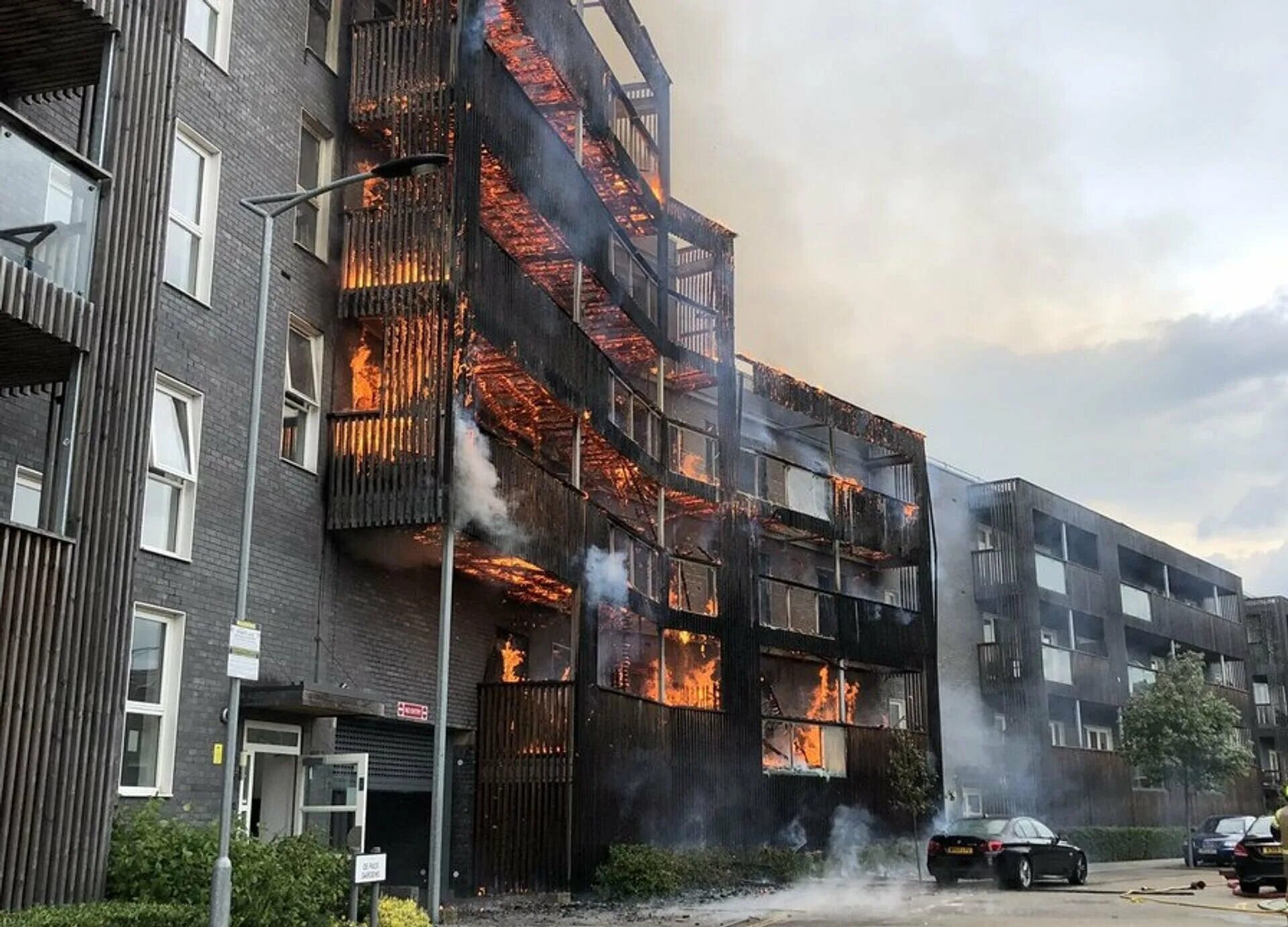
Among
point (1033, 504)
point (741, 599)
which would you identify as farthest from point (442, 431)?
point (1033, 504)

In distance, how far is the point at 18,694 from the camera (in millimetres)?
11102

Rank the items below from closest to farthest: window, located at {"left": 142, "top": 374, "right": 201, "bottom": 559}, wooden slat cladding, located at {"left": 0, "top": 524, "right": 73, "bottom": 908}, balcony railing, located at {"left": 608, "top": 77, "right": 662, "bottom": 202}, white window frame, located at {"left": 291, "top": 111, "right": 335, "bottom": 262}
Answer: wooden slat cladding, located at {"left": 0, "top": 524, "right": 73, "bottom": 908}
window, located at {"left": 142, "top": 374, "right": 201, "bottom": 559}
white window frame, located at {"left": 291, "top": 111, "right": 335, "bottom": 262}
balcony railing, located at {"left": 608, "top": 77, "right": 662, "bottom": 202}

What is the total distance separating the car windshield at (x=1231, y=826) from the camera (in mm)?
33881

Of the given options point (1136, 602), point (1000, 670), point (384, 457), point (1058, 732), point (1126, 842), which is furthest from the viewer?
point (1136, 602)

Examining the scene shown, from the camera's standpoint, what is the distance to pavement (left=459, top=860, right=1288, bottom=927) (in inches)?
704

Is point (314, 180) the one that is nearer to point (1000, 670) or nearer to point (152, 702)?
point (152, 702)

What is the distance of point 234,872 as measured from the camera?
1218cm

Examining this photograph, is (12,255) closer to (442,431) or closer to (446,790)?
(442,431)

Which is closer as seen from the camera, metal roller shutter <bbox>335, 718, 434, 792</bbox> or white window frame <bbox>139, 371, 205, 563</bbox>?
white window frame <bbox>139, 371, 205, 563</bbox>

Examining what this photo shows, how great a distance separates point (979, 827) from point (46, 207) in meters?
19.8

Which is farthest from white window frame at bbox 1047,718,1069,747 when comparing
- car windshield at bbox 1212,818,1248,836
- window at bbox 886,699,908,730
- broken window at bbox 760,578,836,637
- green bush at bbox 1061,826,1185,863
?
broken window at bbox 760,578,836,637

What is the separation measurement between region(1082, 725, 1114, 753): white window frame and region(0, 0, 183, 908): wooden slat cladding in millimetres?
37069

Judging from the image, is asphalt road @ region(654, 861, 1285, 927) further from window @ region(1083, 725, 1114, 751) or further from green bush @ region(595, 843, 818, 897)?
window @ region(1083, 725, 1114, 751)

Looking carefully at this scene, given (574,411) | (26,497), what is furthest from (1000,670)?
(26,497)
